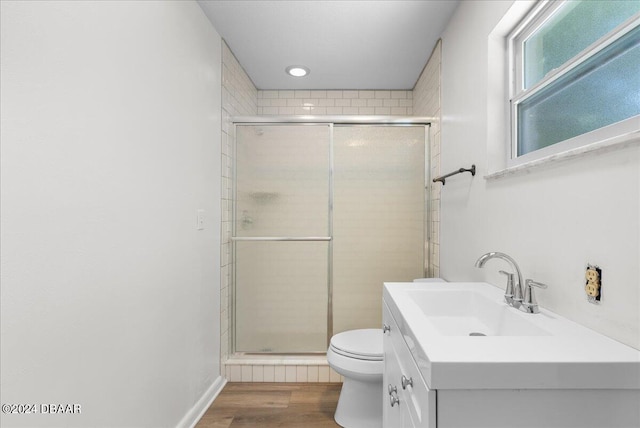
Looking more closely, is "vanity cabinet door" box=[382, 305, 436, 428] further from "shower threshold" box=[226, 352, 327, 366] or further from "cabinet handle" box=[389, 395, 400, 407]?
"shower threshold" box=[226, 352, 327, 366]

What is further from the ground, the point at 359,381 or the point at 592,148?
the point at 592,148

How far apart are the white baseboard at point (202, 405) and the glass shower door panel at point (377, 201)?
888 millimetres

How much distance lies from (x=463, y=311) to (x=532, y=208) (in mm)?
491

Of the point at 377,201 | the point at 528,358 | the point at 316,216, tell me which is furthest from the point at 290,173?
the point at 528,358

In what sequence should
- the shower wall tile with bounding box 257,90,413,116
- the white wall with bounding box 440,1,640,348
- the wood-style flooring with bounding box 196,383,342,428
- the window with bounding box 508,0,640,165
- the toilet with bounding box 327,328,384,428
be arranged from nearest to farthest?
the white wall with bounding box 440,1,640,348
the window with bounding box 508,0,640,165
the toilet with bounding box 327,328,384,428
the wood-style flooring with bounding box 196,383,342,428
the shower wall tile with bounding box 257,90,413,116

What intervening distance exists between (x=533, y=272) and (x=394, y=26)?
1748 millimetres

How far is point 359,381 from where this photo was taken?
5.93ft

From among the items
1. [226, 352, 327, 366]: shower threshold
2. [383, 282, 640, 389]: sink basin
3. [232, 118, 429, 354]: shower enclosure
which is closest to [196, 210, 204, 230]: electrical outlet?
[232, 118, 429, 354]: shower enclosure

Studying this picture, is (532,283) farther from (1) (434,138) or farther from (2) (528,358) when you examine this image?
(1) (434,138)

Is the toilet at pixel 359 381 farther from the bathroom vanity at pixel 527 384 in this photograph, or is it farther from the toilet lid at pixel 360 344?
the bathroom vanity at pixel 527 384

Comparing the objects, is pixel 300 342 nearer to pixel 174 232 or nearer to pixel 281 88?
pixel 174 232

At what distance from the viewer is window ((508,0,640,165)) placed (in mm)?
904

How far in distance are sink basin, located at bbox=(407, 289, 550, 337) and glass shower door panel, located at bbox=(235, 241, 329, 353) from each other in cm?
122

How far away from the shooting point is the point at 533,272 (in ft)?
3.77
